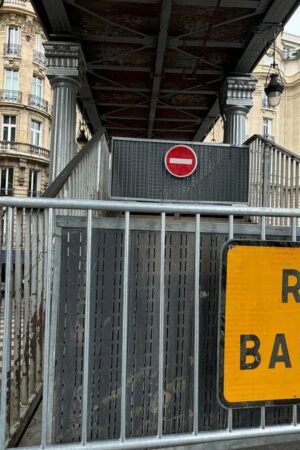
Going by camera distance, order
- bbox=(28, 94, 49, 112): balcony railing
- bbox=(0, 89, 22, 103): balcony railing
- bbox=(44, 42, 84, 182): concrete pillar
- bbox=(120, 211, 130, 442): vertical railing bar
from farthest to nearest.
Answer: bbox=(28, 94, 49, 112): balcony railing
bbox=(0, 89, 22, 103): balcony railing
bbox=(44, 42, 84, 182): concrete pillar
bbox=(120, 211, 130, 442): vertical railing bar

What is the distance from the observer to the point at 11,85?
38.7m

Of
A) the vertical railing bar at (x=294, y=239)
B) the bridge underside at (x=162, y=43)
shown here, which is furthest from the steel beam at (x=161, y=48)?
the vertical railing bar at (x=294, y=239)

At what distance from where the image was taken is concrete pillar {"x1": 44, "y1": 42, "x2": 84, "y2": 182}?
276 inches

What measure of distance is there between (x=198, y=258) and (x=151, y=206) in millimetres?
402

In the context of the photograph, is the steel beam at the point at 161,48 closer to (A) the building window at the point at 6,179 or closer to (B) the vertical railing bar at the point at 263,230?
(B) the vertical railing bar at the point at 263,230

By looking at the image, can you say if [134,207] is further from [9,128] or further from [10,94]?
[10,94]

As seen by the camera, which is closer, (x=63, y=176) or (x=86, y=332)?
(x=86, y=332)

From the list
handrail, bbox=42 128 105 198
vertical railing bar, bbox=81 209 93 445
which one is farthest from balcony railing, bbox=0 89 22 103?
vertical railing bar, bbox=81 209 93 445

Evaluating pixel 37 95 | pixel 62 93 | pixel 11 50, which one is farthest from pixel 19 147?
pixel 62 93

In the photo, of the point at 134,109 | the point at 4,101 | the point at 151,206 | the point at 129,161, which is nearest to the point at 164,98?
the point at 134,109

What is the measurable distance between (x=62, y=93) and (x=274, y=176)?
3869 mm

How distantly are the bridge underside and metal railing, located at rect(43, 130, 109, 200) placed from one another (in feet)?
6.99

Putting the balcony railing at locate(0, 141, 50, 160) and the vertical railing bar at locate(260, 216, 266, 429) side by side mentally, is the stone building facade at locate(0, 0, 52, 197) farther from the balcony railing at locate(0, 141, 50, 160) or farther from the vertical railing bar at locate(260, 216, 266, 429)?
the vertical railing bar at locate(260, 216, 266, 429)

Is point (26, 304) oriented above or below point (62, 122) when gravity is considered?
below
